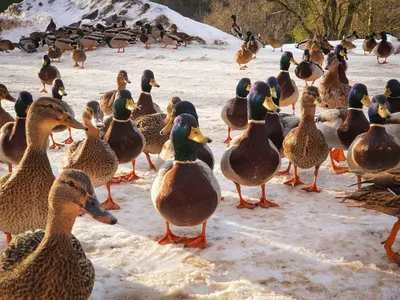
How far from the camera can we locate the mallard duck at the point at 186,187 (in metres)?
3.37

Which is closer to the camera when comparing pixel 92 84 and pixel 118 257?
pixel 118 257

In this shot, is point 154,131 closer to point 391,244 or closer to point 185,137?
point 185,137

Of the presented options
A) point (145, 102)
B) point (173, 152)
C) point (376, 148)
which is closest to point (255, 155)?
point (173, 152)

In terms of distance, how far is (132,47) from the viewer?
17.2m

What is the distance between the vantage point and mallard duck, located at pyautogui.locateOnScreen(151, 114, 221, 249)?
337 centimetres

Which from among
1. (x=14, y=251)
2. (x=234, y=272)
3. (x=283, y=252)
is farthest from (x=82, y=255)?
(x=283, y=252)

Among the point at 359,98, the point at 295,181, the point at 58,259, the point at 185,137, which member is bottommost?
the point at 295,181

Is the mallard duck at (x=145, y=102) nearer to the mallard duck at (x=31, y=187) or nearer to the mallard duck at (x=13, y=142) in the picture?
the mallard duck at (x=13, y=142)

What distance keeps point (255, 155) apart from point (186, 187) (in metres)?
1.00

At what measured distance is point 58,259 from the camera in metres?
2.34

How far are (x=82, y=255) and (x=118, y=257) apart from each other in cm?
93

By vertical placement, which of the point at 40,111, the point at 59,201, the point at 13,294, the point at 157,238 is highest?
the point at 40,111

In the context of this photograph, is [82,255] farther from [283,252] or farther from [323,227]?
[323,227]

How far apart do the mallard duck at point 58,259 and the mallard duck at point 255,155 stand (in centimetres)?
203
